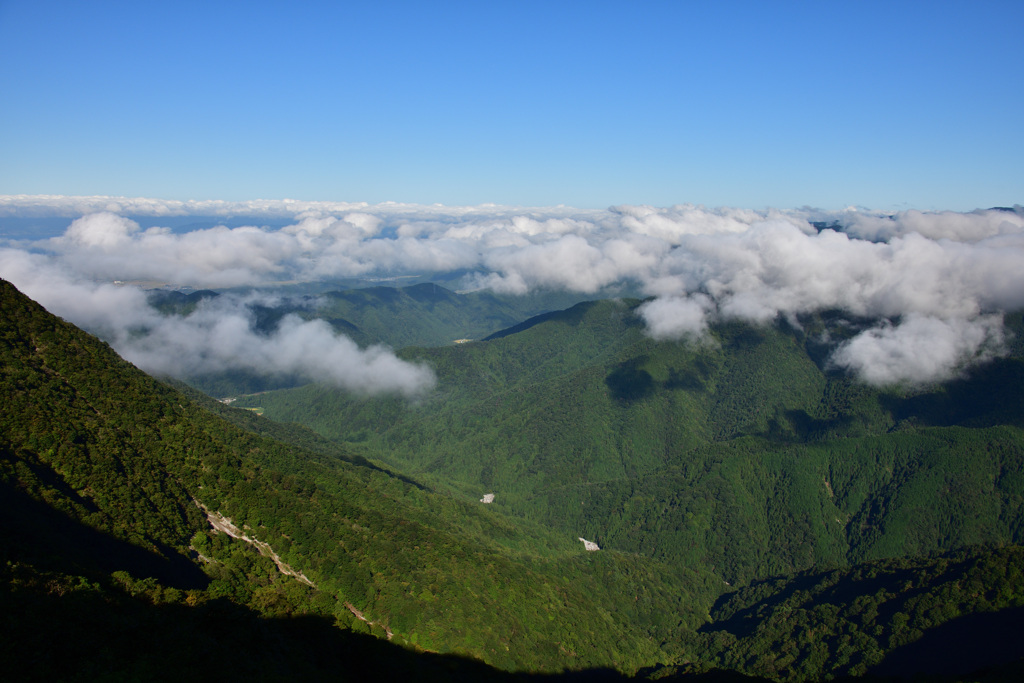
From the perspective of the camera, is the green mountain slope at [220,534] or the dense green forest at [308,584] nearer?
the dense green forest at [308,584]

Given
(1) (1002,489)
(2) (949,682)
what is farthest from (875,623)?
(1) (1002,489)

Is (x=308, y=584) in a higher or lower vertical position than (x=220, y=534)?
lower

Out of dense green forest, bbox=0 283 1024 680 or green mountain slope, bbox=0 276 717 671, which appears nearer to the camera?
dense green forest, bbox=0 283 1024 680

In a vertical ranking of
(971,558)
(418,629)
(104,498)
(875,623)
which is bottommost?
(875,623)

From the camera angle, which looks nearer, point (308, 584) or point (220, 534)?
point (220, 534)

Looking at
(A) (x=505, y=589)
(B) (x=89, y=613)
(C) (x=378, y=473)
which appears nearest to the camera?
(B) (x=89, y=613)

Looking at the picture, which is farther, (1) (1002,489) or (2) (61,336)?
Answer: (1) (1002,489)

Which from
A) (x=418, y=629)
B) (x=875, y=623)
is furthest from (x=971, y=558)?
(x=418, y=629)

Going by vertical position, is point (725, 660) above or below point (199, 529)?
below

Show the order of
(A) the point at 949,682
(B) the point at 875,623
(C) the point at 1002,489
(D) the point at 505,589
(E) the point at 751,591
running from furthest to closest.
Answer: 1. (C) the point at 1002,489
2. (E) the point at 751,591
3. (B) the point at 875,623
4. (D) the point at 505,589
5. (A) the point at 949,682

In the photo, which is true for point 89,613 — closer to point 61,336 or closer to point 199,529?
point 199,529
